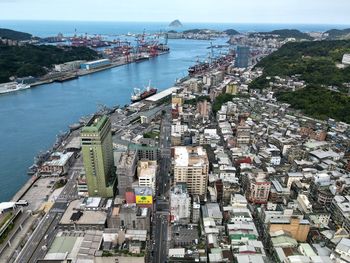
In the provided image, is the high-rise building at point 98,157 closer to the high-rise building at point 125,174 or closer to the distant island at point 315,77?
the high-rise building at point 125,174

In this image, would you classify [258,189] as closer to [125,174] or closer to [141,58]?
[125,174]

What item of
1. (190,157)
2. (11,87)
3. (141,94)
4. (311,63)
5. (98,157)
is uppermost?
(311,63)

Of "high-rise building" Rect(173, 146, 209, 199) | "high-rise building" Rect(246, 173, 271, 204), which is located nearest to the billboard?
"high-rise building" Rect(173, 146, 209, 199)

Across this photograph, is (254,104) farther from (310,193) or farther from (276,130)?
(310,193)

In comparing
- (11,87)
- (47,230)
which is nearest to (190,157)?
(47,230)

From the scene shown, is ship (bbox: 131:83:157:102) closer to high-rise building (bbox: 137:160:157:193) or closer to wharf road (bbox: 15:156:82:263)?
wharf road (bbox: 15:156:82:263)

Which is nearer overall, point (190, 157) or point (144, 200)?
point (144, 200)
